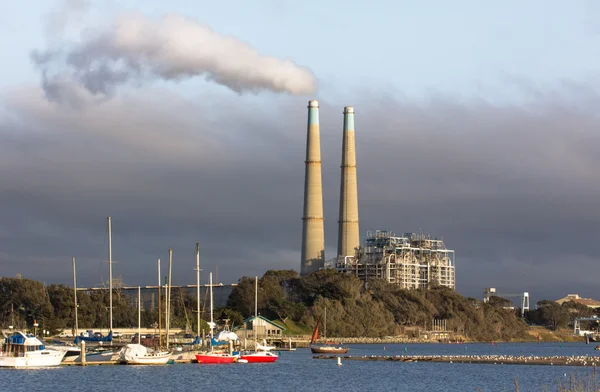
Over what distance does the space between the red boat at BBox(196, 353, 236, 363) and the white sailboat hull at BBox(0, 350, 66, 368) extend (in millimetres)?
15191

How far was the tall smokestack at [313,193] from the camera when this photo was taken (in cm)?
16450

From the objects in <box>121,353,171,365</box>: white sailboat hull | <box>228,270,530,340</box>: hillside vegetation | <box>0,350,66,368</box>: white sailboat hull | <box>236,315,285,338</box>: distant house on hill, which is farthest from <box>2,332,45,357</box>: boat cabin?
<box>228,270,530,340</box>: hillside vegetation

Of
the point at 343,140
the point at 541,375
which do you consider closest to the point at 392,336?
the point at 343,140

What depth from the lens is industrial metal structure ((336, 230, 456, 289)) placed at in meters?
176

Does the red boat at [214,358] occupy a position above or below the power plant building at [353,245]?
below

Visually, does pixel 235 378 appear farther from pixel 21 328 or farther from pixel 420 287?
pixel 420 287

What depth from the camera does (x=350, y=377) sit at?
266ft

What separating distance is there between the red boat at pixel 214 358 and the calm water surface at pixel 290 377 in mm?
957

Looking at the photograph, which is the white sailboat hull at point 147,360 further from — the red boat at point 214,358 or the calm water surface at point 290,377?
the red boat at point 214,358

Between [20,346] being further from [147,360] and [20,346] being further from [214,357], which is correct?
[214,357]

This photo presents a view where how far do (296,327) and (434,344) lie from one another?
85.1ft

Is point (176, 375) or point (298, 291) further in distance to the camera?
point (298, 291)

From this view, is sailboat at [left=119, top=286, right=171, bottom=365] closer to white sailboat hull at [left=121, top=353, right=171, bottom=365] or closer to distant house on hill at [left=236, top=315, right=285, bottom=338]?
white sailboat hull at [left=121, top=353, right=171, bottom=365]

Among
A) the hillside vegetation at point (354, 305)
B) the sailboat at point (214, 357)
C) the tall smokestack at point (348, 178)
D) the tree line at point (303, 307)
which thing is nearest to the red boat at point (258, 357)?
the sailboat at point (214, 357)
